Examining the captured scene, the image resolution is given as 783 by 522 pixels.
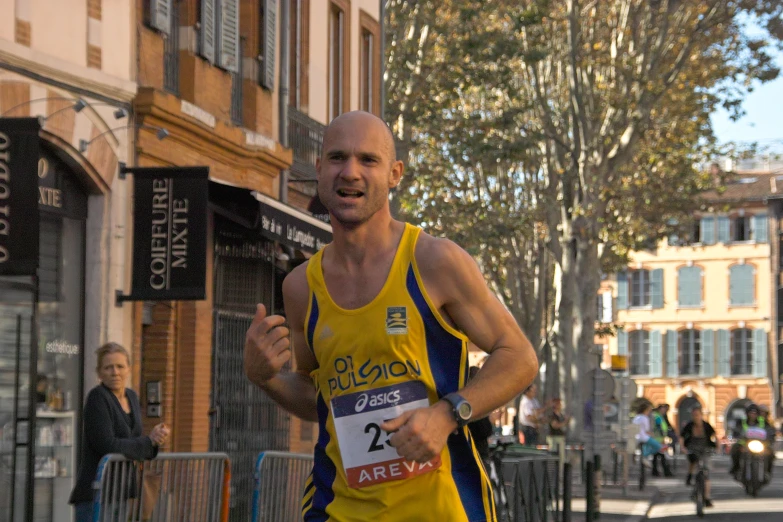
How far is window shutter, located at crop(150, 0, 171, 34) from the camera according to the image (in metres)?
14.9

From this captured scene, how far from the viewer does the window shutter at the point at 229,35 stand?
1711 cm

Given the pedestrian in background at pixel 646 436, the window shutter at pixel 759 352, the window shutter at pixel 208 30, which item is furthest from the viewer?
the window shutter at pixel 759 352

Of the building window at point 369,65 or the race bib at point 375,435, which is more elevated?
the building window at point 369,65

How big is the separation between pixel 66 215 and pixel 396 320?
1012 centimetres

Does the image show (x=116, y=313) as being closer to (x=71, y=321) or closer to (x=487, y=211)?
(x=71, y=321)

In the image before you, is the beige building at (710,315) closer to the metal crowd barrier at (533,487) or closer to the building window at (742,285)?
the building window at (742,285)

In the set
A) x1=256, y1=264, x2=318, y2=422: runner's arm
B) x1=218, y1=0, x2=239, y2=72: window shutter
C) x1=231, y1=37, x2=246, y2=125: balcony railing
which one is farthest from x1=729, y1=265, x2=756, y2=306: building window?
x1=256, y1=264, x2=318, y2=422: runner's arm

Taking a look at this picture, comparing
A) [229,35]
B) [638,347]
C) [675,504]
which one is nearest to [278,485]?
[229,35]

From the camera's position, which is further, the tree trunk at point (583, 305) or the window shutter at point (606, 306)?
the window shutter at point (606, 306)

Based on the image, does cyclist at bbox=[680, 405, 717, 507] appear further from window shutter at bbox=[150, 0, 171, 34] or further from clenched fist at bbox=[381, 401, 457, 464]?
clenched fist at bbox=[381, 401, 457, 464]

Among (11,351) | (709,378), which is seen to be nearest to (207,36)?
(11,351)

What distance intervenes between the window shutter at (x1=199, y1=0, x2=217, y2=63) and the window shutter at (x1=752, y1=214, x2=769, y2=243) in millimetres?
74932

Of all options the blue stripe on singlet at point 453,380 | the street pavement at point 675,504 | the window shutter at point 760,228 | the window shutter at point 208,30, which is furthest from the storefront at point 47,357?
the window shutter at point 760,228

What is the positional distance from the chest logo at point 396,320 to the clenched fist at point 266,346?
281 mm
